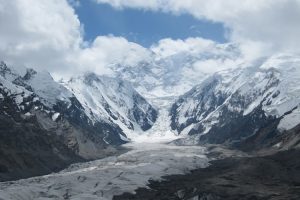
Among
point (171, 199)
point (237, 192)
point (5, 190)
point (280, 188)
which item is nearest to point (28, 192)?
point (5, 190)

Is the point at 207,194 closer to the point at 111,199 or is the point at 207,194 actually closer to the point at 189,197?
the point at 189,197

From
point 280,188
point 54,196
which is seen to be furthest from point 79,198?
point 280,188

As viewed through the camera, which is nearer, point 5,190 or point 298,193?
point 298,193

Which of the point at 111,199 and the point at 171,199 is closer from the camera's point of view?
the point at 171,199

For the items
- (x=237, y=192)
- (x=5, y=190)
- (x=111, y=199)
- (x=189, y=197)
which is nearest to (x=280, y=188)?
(x=237, y=192)

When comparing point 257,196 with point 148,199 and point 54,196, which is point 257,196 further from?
point 54,196

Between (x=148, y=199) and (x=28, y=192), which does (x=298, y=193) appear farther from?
(x=28, y=192)

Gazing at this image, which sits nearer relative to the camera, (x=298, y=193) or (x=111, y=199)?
(x=298, y=193)
